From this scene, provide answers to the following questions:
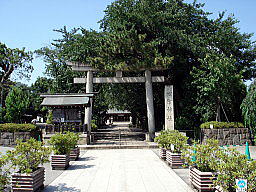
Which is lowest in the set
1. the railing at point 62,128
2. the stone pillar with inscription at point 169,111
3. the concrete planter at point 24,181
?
the concrete planter at point 24,181

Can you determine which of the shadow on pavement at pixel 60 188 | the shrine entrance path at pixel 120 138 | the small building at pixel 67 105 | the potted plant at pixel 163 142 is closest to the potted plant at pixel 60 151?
the shadow on pavement at pixel 60 188

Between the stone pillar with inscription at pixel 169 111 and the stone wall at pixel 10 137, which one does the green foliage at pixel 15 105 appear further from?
the stone pillar with inscription at pixel 169 111

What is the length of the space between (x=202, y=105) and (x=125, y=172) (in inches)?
475

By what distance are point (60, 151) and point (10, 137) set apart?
8495 mm

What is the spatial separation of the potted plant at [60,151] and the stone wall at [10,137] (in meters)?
7.74

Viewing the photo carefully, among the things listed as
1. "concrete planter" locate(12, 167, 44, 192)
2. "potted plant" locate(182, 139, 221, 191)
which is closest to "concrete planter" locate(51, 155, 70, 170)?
"concrete planter" locate(12, 167, 44, 192)

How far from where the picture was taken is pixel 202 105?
771 inches

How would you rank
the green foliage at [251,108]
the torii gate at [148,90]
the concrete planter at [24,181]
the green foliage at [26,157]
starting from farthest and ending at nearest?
the torii gate at [148,90] < the green foliage at [251,108] < the green foliage at [26,157] < the concrete planter at [24,181]

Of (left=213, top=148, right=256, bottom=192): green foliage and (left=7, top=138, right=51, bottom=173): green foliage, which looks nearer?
(left=213, top=148, right=256, bottom=192): green foliage

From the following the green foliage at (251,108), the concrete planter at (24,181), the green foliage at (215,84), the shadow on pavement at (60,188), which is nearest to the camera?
the concrete planter at (24,181)

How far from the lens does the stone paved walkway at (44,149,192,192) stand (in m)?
7.32

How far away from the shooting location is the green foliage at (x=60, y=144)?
1005 cm

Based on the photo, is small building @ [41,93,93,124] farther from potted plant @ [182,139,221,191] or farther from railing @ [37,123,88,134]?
potted plant @ [182,139,221,191]

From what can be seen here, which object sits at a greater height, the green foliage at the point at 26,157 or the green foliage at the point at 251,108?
the green foliage at the point at 251,108
